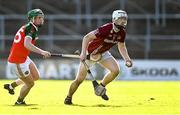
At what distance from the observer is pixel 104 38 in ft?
53.4

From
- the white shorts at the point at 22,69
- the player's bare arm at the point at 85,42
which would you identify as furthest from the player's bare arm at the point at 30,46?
the player's bare arm at the point at 85,42

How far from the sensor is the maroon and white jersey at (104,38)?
16109 millimetres

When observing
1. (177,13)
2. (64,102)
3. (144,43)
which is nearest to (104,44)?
(64,102)

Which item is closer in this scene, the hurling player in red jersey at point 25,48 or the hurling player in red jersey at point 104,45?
the hurling player in red jersey at point 25,48

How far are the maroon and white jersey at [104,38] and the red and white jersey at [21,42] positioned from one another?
138cm

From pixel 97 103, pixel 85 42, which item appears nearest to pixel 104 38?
pixel 85 42

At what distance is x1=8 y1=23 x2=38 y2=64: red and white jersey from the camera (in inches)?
621

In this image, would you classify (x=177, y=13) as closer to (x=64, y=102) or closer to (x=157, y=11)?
(x=157, y=11)

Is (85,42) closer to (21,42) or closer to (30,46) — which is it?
(30,46)

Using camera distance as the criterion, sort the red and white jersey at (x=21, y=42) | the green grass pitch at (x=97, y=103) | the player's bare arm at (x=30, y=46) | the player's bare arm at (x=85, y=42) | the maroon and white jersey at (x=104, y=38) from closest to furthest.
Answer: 1. the green grass pitch at (x=97, y=103)
2. the player's bare arm at (x=30, y=46)
3. the red and white jersey at (x=21, y=42)
4. the player's bare arm at (x=85, y=42)
5. the maroon and white jersey at (x=104, y=38)

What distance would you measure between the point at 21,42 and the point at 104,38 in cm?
186

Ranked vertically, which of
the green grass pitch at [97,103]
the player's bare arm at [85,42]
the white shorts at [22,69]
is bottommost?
the green grass pitch at [97,103]

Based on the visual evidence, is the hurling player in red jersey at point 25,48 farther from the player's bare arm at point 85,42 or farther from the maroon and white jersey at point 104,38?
the maroon and white jersey at point 104,38

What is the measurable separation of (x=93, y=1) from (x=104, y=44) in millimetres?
21565
